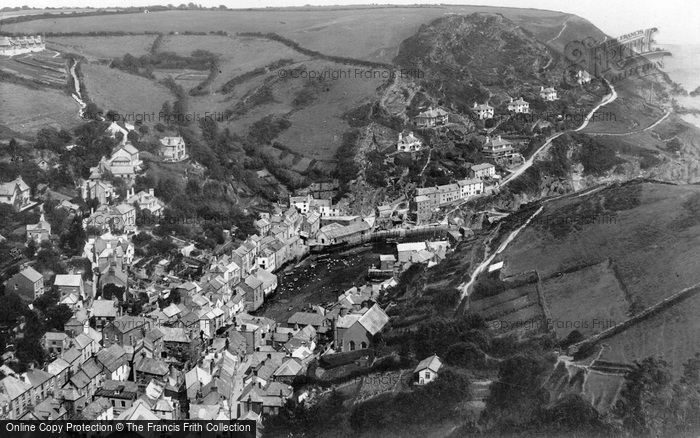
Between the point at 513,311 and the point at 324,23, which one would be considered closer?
the point at 513,311

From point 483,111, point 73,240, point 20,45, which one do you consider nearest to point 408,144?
point 483,111

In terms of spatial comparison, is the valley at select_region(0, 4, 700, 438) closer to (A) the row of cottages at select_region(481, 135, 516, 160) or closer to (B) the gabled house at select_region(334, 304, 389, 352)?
(B) the gabled house at select_region(334, 304, 389, 352)

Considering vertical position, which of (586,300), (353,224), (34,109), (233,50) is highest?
(586,300)

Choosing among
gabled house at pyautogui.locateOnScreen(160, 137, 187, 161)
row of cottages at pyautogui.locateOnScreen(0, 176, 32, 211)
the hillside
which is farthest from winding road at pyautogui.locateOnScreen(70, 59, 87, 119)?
the hillside

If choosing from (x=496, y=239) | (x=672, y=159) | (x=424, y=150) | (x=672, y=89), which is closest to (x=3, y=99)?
(x=424, y=150)

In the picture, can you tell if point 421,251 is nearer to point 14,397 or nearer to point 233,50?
point 14,397

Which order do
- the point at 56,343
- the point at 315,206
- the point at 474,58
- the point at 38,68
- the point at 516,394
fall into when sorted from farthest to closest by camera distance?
the point at 474,58
the point at 38,68
the point at 315,206
the point at 56,343
the point at 516,394
